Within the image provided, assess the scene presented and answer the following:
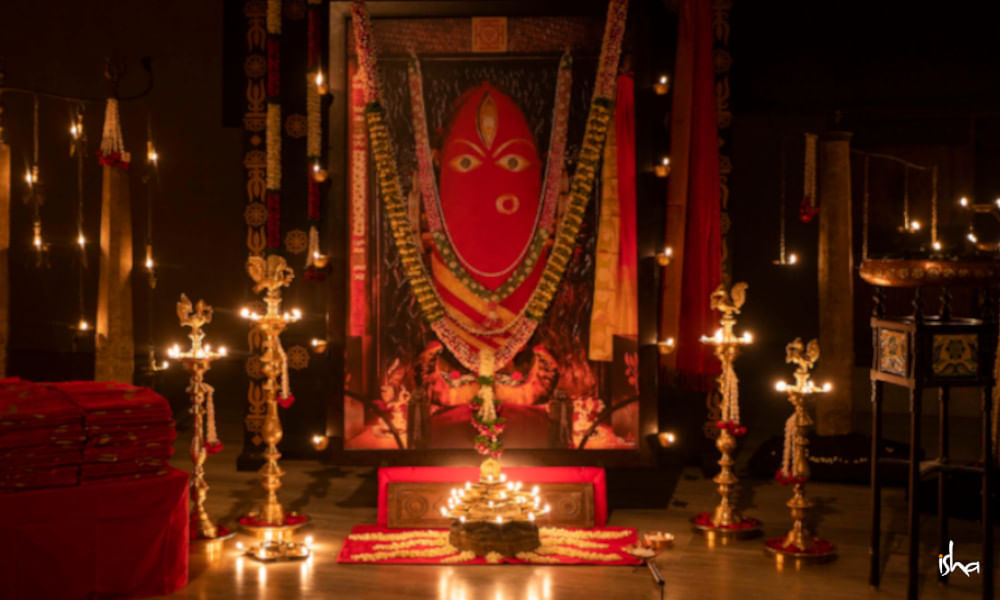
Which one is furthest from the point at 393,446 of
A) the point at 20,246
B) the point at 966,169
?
the point at 966,169

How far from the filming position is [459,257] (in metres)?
6.05

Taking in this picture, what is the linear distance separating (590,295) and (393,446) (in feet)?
4.41

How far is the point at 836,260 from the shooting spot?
316 inches

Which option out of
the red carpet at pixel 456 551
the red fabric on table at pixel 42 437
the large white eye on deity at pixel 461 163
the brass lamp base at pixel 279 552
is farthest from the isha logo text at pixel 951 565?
the red fabric on table at pixel 42 437

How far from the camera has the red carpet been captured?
5.00 metres

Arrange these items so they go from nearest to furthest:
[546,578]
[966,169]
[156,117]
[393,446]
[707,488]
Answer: [546,578] < [393,446] < [707,488] < [966,169] < [156,117]

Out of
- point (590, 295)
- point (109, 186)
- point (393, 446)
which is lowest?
point (393, 446)

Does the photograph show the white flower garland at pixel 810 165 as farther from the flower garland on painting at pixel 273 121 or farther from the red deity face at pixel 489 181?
the flower garland on painting at pixel 273 121

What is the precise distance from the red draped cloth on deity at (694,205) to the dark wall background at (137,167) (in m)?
3.90

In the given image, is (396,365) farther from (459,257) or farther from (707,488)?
(707,488)

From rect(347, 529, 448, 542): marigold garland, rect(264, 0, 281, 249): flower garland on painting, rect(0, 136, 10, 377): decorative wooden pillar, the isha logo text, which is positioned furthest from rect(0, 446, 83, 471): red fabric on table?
the isha logo text

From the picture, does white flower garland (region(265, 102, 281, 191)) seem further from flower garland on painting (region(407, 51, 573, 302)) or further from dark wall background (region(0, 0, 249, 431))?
dark wall background (region(0, 0, 249, 431))

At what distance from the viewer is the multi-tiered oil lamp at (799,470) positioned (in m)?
5.09

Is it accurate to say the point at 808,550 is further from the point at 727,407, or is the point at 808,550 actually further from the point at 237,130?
the point at 237,130
